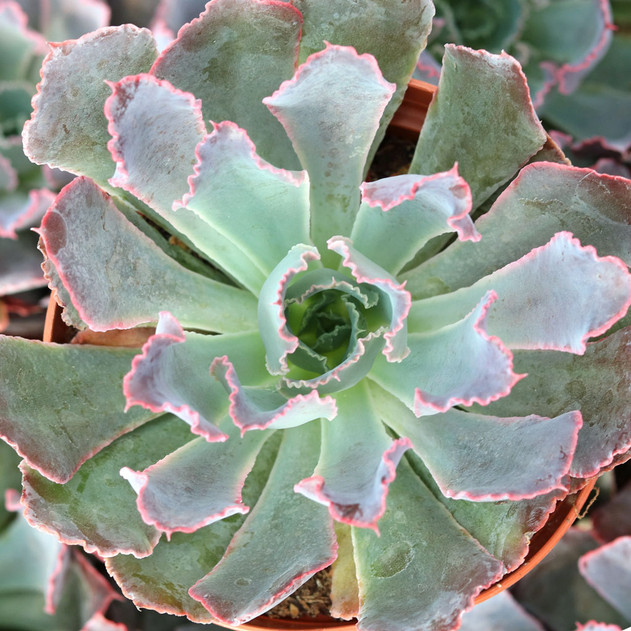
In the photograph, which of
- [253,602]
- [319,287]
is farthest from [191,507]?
[319,287]

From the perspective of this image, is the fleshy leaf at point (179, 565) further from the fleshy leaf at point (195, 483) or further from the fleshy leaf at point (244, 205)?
the fleshy leaf at point (244, 205)

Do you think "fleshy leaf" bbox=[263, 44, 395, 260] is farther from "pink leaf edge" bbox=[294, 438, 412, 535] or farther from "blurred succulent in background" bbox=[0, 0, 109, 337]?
"blurred succulent in background" bbox=[0, 0, 109, 337]

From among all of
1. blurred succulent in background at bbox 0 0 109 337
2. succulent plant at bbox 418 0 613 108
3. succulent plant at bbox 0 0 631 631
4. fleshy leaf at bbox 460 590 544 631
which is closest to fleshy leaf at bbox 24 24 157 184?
succulent plant at bbox 0 0 631 631

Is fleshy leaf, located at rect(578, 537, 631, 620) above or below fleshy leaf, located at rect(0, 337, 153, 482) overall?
below

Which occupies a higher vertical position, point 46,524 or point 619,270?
point 619,270

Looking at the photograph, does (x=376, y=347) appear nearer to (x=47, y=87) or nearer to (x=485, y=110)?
(x=485, y=110)

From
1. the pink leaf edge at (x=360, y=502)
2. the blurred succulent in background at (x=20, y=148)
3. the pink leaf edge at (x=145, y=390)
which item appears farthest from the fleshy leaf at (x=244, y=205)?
the blurred succulent in background at (x=20, y=148)
